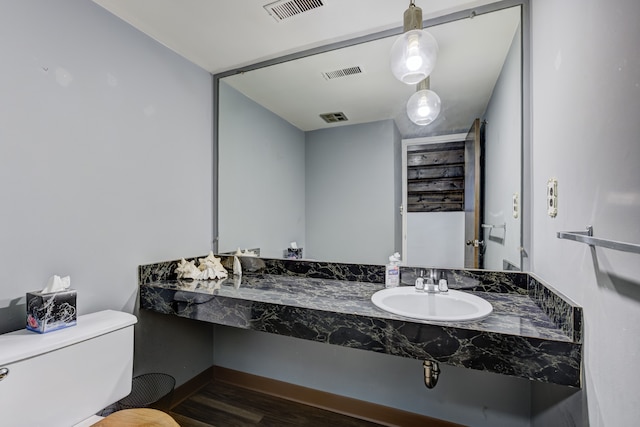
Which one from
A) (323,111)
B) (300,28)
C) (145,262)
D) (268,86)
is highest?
(300,28)

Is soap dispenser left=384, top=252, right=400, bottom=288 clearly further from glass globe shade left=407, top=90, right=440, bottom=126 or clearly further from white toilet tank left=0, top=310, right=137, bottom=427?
white toilet tank left=0, top=310, right=137, bottom=427

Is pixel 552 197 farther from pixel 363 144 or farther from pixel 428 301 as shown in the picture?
pixel 363 144

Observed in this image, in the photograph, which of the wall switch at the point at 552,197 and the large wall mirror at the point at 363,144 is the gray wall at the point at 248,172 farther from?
the wall switch at the point at 552,197

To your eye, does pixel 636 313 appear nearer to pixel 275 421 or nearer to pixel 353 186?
pixel 353 186

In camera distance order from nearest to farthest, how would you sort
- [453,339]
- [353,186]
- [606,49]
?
1. [606,49]
2. [453,339]
3. [353,186]

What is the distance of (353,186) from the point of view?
6.37 ft

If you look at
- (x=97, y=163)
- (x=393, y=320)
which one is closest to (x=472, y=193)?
(x=393, y=320)

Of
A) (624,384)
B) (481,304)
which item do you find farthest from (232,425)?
(624,384)

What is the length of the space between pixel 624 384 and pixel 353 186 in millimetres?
1475

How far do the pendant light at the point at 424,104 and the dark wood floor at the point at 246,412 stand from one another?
6.06ft

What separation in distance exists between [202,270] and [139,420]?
3.15 feet

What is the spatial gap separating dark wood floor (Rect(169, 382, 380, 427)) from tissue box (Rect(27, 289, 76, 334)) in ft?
3.30

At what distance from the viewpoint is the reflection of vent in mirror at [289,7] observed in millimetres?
1520

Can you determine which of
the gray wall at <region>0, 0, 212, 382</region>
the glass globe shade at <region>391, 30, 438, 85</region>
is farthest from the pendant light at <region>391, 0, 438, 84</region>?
the gray wall at <region>0, 0, 212, 382</region>
